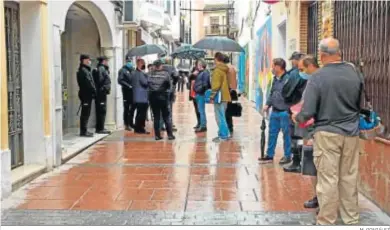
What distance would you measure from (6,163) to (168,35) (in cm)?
2220

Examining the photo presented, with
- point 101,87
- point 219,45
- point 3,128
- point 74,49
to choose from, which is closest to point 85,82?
point 101,87

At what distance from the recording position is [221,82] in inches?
438

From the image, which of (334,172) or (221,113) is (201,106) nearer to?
(221,113)

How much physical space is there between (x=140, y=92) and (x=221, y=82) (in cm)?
229

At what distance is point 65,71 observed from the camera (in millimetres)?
13570

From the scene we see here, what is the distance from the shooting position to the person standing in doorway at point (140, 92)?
12.6 meters

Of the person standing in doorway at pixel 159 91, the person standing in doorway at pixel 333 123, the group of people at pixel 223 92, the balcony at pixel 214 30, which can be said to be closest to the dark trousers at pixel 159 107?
the person standing in doorway at pixel 159 91

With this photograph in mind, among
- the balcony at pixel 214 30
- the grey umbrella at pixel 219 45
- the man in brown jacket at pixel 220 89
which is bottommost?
the man in brown jacket at pixel 220 89

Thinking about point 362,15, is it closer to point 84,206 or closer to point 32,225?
point 84,206

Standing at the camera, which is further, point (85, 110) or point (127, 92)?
point (127, 92)

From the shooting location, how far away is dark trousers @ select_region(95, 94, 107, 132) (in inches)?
487

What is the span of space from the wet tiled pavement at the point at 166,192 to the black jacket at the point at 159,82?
1.44 meters

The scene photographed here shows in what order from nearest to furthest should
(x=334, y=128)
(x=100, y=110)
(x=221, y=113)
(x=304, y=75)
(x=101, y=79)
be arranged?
(x=334, y=128) < (x=304, y=75) < (x=221, y=113) < (x=101, y=79) < (x=100, y=110)

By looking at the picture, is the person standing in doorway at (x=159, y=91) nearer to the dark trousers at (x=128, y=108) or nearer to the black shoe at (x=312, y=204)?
the dark trousers at (x=128, y=108)
